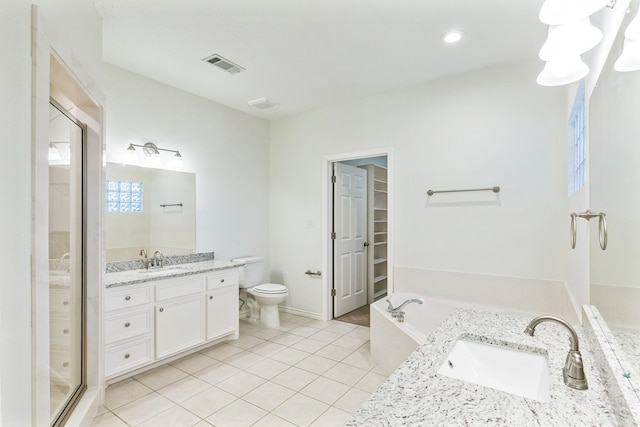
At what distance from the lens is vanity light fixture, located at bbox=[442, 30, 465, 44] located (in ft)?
7.37

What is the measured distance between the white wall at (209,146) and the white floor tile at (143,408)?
1534 millimetres

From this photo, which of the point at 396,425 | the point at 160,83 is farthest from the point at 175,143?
the point at 396,425

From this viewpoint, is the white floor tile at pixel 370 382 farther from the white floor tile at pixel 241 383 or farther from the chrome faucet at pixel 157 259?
the chrome faucet at pixel 157 259

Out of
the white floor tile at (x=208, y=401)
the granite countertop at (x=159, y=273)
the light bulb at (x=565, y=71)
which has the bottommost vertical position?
the white floor tile at (x=208, y=401)

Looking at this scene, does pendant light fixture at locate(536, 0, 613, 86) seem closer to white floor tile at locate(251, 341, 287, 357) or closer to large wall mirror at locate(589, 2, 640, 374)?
large wall mirror at locate(589, 2, 640, 374)

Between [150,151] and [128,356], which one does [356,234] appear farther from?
[128,356]

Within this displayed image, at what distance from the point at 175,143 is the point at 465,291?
10.4ft

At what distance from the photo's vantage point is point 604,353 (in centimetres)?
92

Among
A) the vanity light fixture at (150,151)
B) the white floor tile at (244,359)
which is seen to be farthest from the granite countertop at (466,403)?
the vanity light fixture at (150,151)

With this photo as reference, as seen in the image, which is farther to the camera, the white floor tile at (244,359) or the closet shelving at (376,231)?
the closet shelving at (376,231)

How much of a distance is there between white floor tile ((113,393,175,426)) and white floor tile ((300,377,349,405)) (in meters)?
0.94

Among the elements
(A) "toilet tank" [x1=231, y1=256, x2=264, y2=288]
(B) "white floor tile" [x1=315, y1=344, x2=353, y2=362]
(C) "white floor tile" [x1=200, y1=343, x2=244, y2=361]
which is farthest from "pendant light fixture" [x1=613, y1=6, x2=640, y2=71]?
(A) "toilet tank" [x1=231, y1=256, x2=264, y2=288]

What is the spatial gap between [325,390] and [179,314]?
4.57ft

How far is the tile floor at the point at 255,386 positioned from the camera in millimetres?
1995
